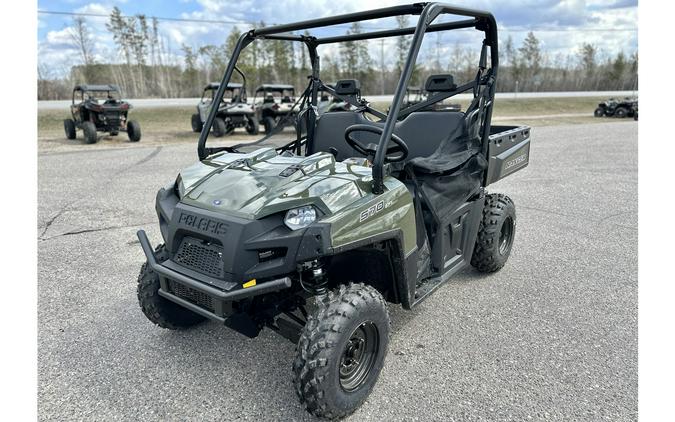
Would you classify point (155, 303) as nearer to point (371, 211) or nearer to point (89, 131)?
point (371, 211)

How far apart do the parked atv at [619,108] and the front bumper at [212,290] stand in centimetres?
2591

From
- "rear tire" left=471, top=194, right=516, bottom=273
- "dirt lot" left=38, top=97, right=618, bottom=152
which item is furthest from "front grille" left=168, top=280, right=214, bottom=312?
"dirt lot" left=38, top=97, right=618, bottom=152

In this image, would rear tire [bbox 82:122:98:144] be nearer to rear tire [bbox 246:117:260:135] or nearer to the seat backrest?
rear tire [bbox 246:117:260:135]

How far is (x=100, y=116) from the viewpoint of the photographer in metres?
13.9

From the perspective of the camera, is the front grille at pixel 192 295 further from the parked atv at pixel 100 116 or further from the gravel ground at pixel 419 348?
the parked atv at pixel 100 116

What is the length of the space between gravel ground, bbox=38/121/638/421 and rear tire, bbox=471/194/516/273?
142mm

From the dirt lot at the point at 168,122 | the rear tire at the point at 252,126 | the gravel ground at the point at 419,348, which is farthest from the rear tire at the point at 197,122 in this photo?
the gravel ground at the point at 419,348

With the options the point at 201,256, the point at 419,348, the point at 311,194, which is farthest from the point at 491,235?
the point at 201,256

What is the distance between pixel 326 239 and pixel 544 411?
1.41 meters

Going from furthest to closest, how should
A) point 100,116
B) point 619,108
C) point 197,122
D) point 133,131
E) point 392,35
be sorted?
point 619,108
point 197,122
point 133,131
point 100,116
point 392,35

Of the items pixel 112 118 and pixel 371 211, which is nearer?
pixel 371 211

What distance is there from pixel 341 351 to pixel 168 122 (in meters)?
19.9

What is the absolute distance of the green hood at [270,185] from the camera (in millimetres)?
2334

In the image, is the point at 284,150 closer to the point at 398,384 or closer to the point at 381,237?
the point at 381,237
